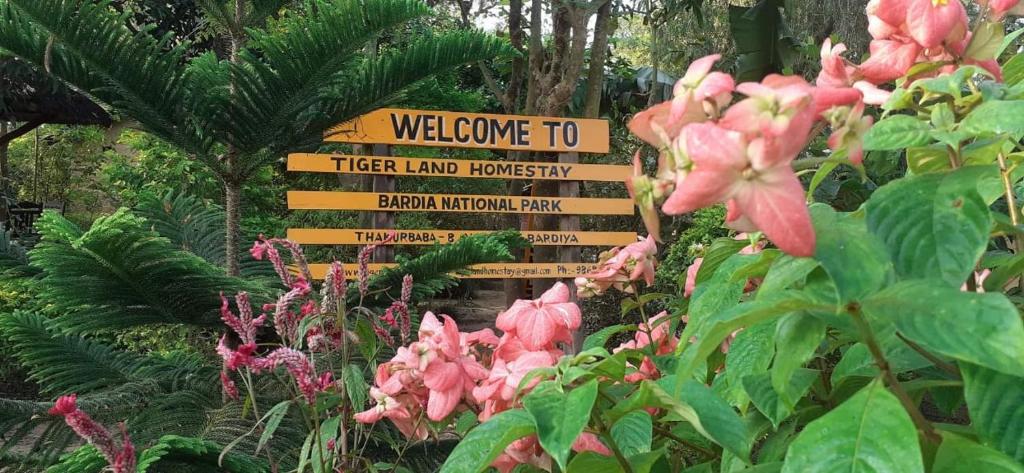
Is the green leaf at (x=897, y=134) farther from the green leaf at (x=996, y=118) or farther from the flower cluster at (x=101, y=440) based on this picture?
the flower cluster at (x=101, y=440)

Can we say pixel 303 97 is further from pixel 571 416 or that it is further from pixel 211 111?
pixel 571 416

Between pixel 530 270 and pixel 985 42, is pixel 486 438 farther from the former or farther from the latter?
pixel 530 270

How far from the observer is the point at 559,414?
1.33ft

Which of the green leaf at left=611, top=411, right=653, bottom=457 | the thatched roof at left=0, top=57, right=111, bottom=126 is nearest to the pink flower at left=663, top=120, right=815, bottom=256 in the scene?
the green leaf at left=611, top=411, right=653, bottom=457

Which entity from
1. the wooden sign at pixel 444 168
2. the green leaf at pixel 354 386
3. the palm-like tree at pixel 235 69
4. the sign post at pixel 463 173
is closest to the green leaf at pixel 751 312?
the green leaf at pixel 354 386

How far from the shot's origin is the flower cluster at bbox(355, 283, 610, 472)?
1.91 feet

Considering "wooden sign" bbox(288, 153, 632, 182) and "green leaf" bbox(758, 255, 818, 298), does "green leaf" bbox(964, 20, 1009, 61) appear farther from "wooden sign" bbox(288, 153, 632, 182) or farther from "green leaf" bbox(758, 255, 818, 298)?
"wooden sign" bbox(288, 153, 632, 182)

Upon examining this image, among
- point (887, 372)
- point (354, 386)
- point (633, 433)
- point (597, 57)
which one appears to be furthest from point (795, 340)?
point (597, 57)

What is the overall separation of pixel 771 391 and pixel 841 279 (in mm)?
186

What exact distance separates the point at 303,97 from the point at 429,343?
3.43 feet

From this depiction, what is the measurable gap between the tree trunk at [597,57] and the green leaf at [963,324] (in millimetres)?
3968

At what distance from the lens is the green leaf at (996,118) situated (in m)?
0.33

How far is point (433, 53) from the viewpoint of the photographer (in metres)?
1.65

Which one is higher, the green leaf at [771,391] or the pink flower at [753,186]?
the pink flower at [753,186]
